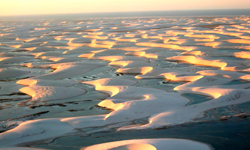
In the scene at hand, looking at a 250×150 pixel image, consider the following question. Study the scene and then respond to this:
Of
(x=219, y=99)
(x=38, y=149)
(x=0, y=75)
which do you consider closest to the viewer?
(x=38, y=149)

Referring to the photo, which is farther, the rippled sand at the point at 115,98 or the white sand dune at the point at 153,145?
the rippled sand at the point at 115,98

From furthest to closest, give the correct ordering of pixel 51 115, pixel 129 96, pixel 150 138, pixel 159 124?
pixel 129 96 < pixel 51 115 < pixel 159 124 < pixel 150 138

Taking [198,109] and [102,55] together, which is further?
[102,55]

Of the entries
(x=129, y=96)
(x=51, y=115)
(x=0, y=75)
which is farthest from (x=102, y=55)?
(x=51, y=115)

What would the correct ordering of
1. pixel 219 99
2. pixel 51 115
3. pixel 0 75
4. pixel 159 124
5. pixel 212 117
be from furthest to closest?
pixel 0 75, pixel 219 99, pixel 51 115, pixel 212 117, pixel 159 124

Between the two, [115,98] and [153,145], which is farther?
[115,98]

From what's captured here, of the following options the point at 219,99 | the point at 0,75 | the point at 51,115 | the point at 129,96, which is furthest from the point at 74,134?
the point at 0,75

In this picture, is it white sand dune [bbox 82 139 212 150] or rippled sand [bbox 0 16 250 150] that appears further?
rippled sand [bbox 0 16 250 150]

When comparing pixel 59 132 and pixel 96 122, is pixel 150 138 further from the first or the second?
pixel 59 132

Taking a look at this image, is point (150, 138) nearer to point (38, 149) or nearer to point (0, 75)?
point (38, 149)
